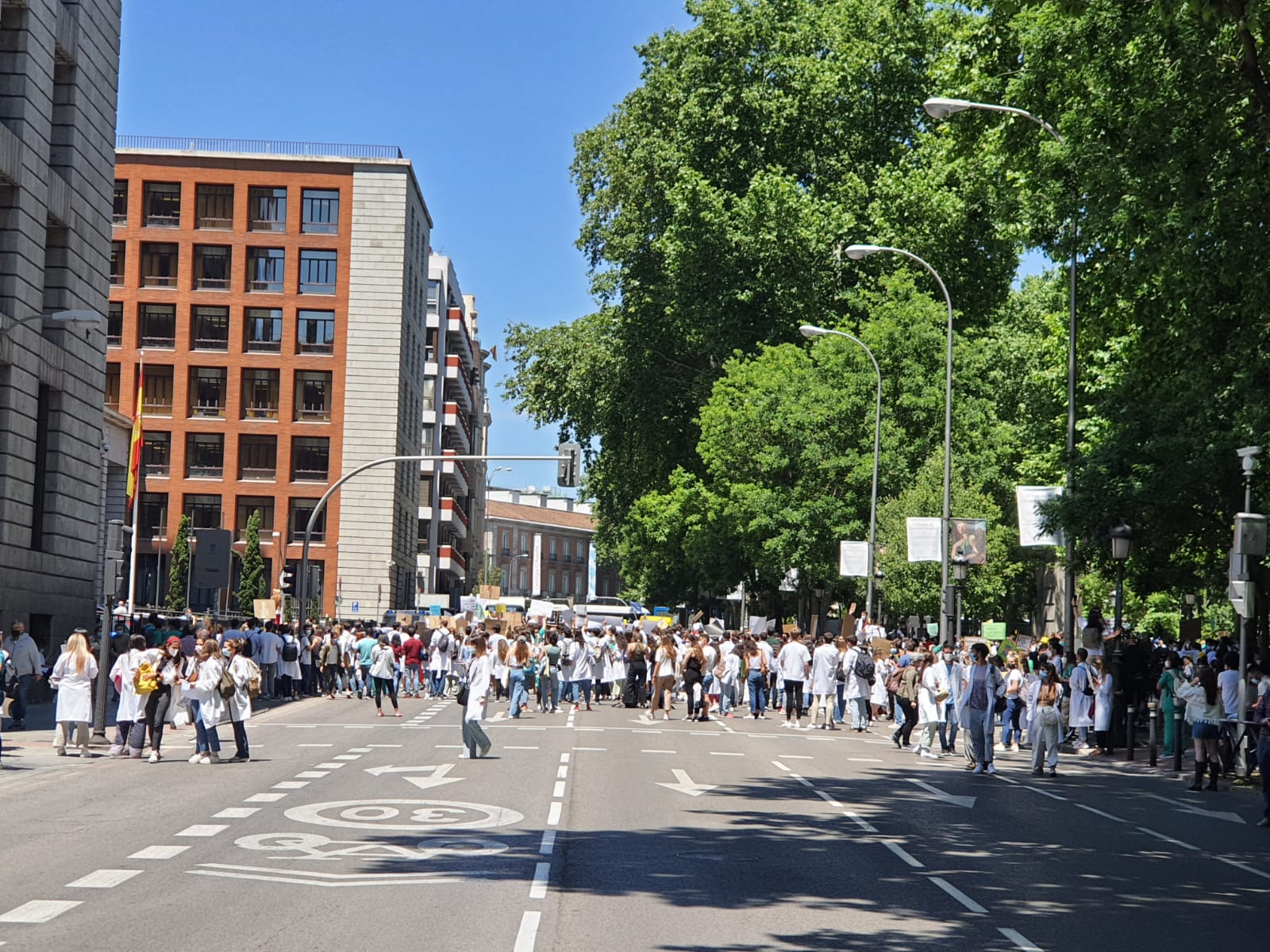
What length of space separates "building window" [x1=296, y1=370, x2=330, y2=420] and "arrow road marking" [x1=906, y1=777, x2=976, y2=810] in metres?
60.6

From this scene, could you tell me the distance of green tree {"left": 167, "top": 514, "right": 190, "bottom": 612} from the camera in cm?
7462

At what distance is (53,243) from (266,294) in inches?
1678

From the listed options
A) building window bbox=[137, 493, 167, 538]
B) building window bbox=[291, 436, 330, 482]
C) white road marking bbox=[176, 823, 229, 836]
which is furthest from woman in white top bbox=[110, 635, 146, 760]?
building window bbox=[291, 436, 330, 482]

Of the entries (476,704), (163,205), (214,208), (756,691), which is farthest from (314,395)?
(476,704)

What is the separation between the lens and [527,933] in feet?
32.2

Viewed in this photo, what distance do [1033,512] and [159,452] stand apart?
54.7 metres

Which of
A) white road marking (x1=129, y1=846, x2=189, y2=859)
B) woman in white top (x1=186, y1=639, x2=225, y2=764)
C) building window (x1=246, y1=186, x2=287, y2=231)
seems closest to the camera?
white road marking (x1=129, y1=846, x2=189, y2=859)

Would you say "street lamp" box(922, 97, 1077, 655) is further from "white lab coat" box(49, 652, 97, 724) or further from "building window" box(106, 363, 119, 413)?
"building window" box(106, 363, 119, 413)

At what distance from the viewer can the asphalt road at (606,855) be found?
1014 cm

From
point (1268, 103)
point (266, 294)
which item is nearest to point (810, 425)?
Answer: point (1268, 103)

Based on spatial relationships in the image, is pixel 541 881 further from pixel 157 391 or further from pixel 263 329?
pixel 157 391

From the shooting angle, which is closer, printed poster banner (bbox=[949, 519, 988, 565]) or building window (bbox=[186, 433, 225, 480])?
printed poster banner (bbox=[949, 519, 988, 565])

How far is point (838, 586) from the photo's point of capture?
53.1 meters

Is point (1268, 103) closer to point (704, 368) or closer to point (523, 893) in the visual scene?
point (523, 893)
